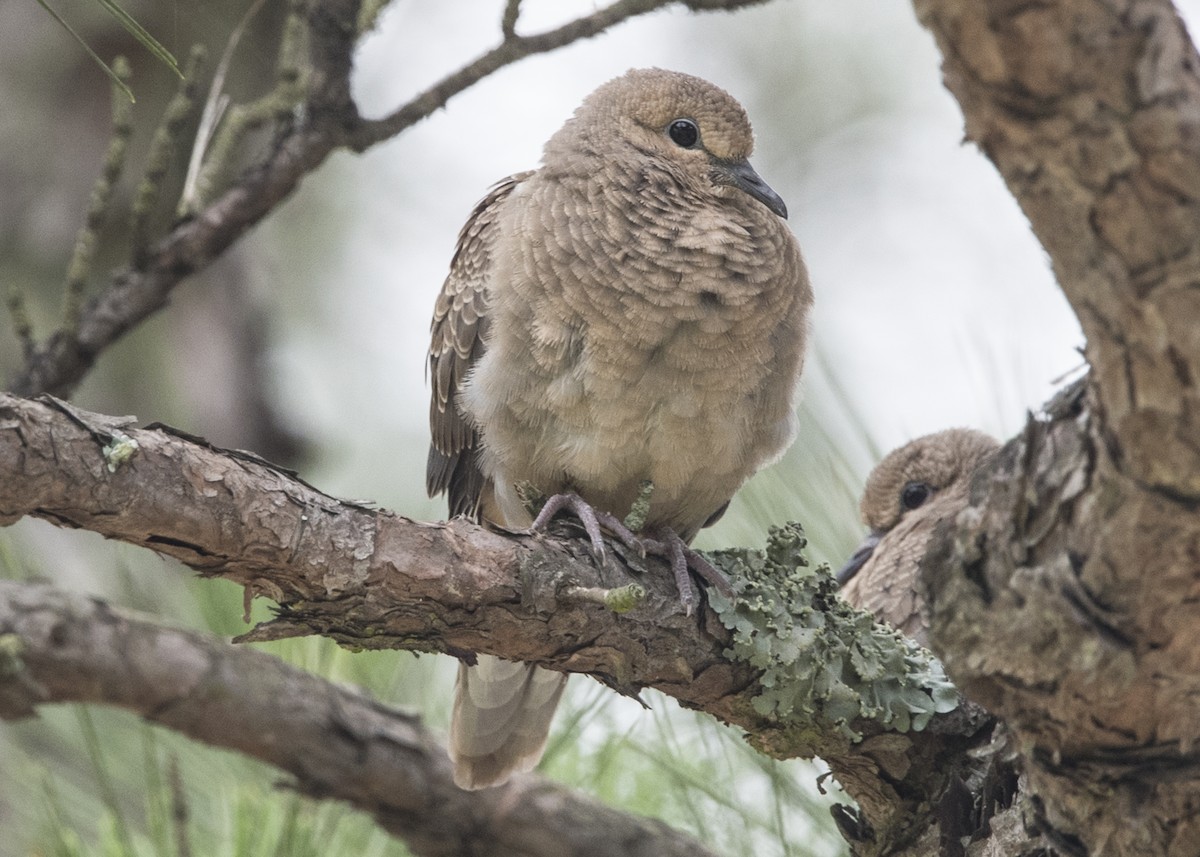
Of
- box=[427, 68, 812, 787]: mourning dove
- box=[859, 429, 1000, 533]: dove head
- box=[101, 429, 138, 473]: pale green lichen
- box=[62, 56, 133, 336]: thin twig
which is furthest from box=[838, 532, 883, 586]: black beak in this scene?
box=[101, 429, 138, 473]: pale green lichen

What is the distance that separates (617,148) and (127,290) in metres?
1.03

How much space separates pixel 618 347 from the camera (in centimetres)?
241

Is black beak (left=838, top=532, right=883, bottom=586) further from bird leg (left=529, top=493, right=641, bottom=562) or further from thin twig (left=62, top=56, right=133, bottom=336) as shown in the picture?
thin twig (left=62, top=56, right=133, bottom=336)

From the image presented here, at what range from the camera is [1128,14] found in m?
1.08

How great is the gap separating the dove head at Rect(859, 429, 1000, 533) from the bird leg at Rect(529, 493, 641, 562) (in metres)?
0.95

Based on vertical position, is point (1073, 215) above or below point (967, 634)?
above

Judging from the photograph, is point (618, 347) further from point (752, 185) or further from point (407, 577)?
point (407, 577)

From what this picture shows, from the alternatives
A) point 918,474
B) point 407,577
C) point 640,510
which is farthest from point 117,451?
point 918,474

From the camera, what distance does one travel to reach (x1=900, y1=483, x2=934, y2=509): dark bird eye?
10.5 ft

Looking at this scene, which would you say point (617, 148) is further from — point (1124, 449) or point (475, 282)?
point (1124, 449)

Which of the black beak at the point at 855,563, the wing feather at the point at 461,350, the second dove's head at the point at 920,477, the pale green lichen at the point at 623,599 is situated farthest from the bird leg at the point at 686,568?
the second dove's head at the point at 920,477

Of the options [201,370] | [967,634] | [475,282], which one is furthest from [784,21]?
[967,634]

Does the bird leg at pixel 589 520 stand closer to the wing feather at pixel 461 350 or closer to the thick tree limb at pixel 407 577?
the thick tree limb at pixel 407 577

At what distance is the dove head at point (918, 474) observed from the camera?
3160mm
